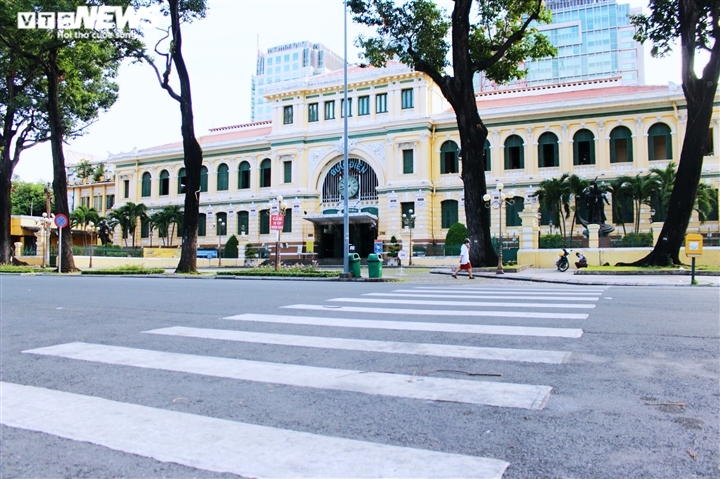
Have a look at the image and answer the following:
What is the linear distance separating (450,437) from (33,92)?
1501 inches

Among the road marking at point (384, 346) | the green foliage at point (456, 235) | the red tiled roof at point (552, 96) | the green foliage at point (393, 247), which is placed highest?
the red tiled roof at point (552, 96)

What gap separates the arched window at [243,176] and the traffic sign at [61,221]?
2526 cm

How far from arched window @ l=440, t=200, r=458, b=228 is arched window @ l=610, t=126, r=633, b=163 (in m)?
11.9

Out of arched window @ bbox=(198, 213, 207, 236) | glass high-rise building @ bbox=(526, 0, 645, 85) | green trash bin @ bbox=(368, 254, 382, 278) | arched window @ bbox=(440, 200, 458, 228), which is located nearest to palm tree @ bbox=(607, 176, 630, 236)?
arched window @ bbox=(440, 200, 458, 228)

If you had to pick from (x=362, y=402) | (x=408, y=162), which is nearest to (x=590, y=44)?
(x=408, y=162)

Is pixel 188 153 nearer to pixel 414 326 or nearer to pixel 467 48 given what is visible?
pixel 467 48

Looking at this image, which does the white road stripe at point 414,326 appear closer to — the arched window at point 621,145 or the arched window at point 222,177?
the arched window at point 621,145

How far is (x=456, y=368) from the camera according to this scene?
4824 mm

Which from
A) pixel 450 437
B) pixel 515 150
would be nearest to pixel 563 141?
pixel 515 150

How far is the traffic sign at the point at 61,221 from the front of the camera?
26.5 metres

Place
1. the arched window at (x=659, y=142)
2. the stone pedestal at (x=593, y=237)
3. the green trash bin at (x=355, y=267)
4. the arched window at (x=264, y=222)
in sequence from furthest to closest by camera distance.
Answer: the arched window at (x=264, y=222)
the arched window at (x=659, y=142)
the stone pedestal at (x=593, y=237)
the green trash bin at (x=355, y=267)

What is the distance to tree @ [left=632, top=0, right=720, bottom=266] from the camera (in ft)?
68.2

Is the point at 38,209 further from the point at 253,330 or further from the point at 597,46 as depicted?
the point at 597,46

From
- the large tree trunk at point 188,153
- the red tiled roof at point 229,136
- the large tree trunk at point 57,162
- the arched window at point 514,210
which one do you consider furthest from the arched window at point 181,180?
the arched window at point 514,210
